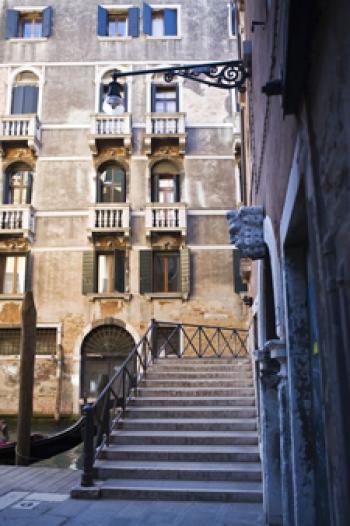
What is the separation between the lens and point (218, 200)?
1731 centimetres

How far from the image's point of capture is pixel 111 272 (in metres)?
16.9

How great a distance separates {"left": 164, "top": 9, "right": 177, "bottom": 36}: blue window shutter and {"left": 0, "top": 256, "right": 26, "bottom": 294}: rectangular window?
994cm

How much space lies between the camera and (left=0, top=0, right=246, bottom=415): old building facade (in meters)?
16.4

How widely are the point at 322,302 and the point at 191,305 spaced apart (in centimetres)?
1464

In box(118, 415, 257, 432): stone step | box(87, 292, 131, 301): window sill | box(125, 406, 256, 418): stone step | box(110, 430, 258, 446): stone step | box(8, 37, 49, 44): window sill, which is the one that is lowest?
box(110, 430, 258, 446): stone step

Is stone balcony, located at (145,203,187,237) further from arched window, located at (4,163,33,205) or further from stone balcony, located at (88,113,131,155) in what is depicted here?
arched window, located at (4,163,33,205)

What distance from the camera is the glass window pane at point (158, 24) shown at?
19.2 metres

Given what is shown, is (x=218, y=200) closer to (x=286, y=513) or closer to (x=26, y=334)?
(x=26, y=334)

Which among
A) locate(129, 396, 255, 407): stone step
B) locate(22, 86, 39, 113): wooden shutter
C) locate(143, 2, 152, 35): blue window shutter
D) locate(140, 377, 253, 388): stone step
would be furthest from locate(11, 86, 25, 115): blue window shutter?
locate(129, 396, 255, 407): stone step

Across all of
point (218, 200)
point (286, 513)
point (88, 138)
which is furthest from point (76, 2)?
point (286, 513)

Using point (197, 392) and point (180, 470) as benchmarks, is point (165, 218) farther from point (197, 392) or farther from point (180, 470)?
point (180, 470)

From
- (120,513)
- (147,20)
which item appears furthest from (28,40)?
(120,513)

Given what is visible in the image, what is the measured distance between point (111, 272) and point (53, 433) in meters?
5.36

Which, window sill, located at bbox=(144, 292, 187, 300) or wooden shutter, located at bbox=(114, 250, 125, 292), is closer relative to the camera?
window sill, located at bbox=(144, 292, 187, 300)
